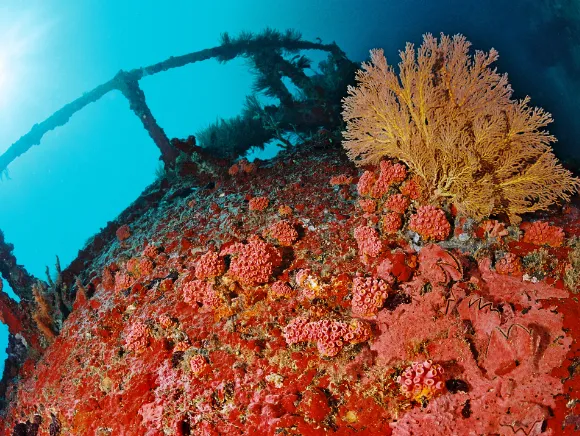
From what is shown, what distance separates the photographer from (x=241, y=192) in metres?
7.28

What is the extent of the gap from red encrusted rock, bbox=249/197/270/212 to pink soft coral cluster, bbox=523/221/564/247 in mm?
4159

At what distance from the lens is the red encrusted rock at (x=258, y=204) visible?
20.4ft

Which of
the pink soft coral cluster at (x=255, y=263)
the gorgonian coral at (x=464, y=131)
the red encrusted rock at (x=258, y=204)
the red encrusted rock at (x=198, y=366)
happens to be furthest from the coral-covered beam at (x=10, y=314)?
the gorgonian coral at (x=464, y=131)

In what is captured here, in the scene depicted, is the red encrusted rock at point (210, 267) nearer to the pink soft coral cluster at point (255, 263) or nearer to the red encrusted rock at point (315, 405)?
the pink soft coral cluster at point (255, 263)

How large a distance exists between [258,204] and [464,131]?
3.60 metres

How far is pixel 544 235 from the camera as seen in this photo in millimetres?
4531

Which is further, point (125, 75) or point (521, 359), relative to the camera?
point (125, 75)

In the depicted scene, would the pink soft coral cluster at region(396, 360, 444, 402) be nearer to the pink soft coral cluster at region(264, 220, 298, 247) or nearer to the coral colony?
the coral colony

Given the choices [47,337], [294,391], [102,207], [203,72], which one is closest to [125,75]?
[47,337]

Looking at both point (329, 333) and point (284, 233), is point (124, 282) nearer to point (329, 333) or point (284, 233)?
point (284, 233)

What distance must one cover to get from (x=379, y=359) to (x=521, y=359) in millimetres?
1380

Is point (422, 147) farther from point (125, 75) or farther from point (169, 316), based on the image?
point (125, 75)

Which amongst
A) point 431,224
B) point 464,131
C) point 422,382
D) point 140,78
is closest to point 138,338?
point 422,382

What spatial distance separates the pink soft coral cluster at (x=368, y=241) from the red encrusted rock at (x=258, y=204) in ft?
6.56
